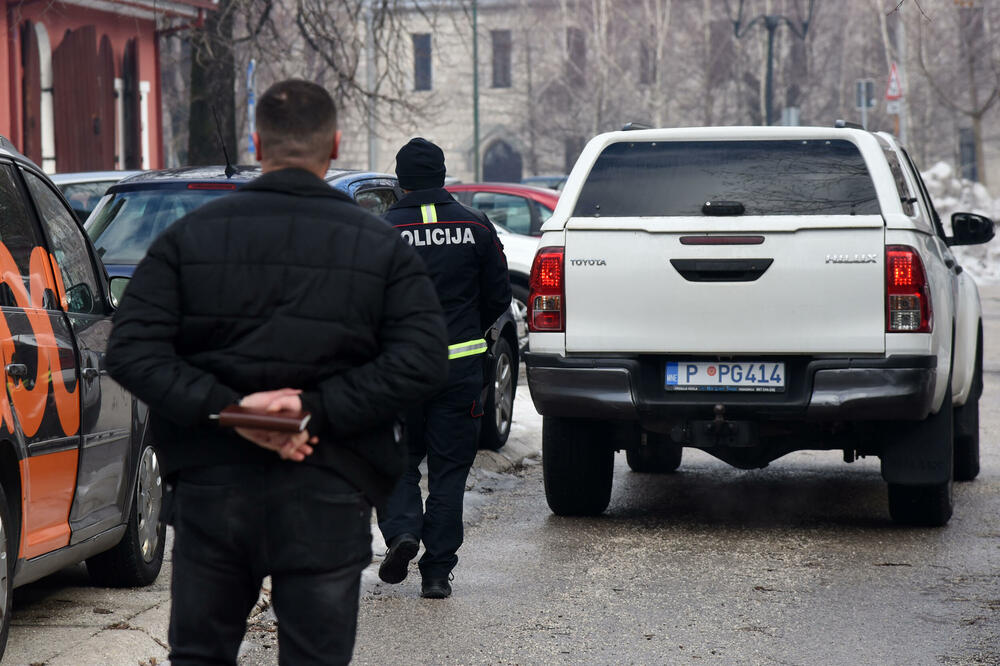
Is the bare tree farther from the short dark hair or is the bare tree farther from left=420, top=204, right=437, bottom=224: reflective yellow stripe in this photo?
the short dark hair

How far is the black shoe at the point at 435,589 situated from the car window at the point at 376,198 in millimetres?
3928

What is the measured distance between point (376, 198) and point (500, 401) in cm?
155

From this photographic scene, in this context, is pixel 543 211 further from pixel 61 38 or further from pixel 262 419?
pixel 262 419

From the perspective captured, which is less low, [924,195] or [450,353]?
[924,195]

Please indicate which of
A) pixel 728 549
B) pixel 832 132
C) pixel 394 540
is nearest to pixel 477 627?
pixel 394 540

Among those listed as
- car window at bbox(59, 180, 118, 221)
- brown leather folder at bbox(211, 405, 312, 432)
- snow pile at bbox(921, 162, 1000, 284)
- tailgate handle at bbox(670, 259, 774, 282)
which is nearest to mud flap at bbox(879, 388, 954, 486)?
tailgate handle at bbox(670, 259, 774, 282)

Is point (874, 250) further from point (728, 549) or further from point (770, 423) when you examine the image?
point (728, 549)

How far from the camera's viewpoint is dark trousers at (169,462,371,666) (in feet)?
10.7

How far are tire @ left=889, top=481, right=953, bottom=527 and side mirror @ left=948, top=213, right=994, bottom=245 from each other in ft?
6.78

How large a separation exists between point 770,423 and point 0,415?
12.4 feet

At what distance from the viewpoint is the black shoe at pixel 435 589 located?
635cm

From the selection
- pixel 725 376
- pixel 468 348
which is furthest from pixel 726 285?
pixel 468 348

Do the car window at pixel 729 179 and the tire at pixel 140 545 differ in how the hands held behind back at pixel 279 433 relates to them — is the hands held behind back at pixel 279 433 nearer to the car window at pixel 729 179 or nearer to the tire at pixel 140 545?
the tire at pixel 140 545

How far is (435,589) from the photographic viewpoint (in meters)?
6.35
